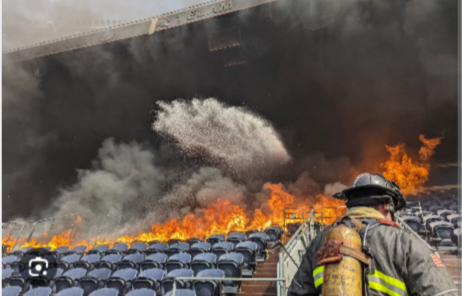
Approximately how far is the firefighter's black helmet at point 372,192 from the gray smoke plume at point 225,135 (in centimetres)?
1810

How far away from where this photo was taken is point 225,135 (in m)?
20.4

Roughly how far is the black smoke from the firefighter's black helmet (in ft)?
51.4

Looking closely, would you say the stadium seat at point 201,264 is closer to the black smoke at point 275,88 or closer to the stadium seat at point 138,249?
the stadium seat at point 138,249

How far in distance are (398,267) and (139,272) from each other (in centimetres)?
733

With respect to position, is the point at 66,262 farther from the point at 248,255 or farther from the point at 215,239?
the point at 248,255

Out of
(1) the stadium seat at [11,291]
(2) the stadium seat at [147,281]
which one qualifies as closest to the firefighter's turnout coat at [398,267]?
(2) the stadium seat at [147,281]


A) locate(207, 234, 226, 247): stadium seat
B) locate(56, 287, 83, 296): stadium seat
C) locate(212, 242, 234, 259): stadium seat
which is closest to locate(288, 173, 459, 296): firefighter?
locate(56, 287, 83, 296): stadium seat

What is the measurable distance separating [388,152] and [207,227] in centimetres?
1300

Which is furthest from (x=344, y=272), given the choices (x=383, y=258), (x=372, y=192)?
(x=372, y=192)

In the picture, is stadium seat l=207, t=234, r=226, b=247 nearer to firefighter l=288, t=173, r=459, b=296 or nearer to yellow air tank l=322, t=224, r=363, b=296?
firefighter l=288, t=173, r=459, b=296

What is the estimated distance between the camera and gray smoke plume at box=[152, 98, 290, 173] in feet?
65.4

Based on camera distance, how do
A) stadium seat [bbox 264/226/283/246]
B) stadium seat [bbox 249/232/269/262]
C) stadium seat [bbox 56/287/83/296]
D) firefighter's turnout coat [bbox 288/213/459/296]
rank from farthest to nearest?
1. stadium seat [bbox 264/226/283/246]
2. stadium seat [bbox 249/232/269/262]
3. stadium seat [bbox 56/287/83/296]
4. firefighter's turnout coat [bbox 288/213/459/296]

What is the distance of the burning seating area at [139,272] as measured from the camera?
6000 millimetres

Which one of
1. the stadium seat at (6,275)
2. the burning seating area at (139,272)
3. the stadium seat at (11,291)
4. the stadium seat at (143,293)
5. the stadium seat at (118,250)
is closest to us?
the stadium seat at (143,293)
